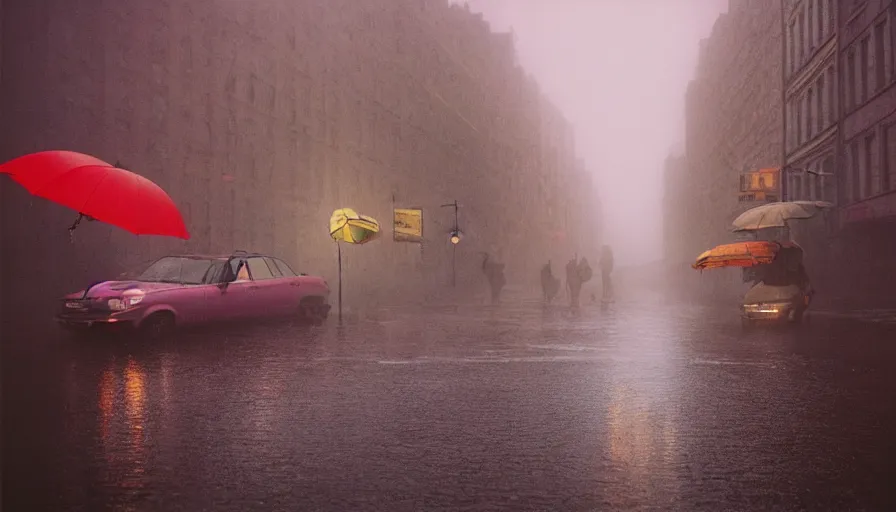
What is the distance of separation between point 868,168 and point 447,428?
28.3 metres

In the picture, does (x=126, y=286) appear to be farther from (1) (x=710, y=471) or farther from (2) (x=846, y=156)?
(2) (x=846, y=156)

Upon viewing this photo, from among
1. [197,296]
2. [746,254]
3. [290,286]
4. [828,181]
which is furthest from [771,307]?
[828,181]

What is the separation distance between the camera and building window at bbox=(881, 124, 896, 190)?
1068 inches

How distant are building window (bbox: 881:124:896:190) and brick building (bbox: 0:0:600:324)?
20.1 metres

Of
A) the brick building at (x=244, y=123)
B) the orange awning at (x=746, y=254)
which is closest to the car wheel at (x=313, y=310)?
the brick building at (x=244, y=123)

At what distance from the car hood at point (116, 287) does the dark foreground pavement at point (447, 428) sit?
0.87 metres

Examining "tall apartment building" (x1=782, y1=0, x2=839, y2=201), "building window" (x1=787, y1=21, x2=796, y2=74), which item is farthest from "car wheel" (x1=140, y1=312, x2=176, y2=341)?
"building window" (x1=787, y1=21, x2=796, y2=74)

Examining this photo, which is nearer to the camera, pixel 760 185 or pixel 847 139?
pixel 847 139

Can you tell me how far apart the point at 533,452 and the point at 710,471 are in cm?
125

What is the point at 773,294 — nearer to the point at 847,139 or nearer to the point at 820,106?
the point at 847,139

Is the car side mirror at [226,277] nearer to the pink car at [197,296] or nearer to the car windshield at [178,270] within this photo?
the pink car at [197,296]

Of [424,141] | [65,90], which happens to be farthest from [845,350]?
[424,141]

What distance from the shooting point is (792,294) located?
16.6 m

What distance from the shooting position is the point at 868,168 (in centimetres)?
2977
